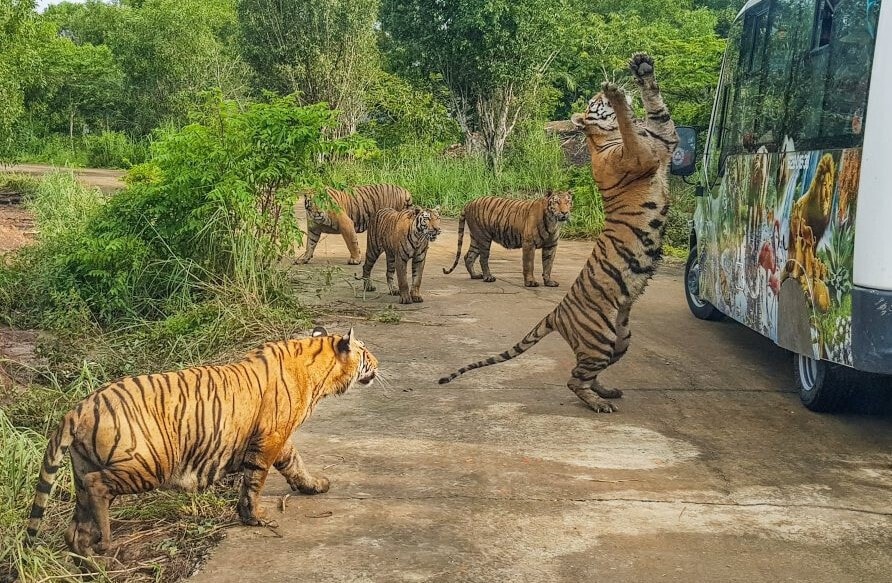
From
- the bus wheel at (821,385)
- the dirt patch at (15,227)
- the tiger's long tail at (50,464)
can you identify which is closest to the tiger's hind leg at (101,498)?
the tiger's long tail at (50,464)

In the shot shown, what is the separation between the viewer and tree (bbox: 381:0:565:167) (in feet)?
64.1

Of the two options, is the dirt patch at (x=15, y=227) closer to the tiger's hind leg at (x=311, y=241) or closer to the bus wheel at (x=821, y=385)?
the tiger's hind leg at (x=311, y=241)

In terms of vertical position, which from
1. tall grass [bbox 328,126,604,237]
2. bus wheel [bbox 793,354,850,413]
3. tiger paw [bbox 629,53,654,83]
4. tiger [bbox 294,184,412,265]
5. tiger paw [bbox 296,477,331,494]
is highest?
tiger paw [bbox 629,53,654,83]

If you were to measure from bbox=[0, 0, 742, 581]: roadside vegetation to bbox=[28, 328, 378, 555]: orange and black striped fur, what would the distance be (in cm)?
24

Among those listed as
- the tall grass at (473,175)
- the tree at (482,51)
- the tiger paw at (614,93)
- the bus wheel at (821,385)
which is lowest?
the bus wheel at (821,385)

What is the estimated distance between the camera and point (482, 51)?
19828mm

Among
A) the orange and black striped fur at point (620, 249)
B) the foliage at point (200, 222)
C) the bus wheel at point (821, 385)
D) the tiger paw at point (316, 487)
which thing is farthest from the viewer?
the foliage at point (200, 222)

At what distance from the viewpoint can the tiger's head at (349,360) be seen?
436cm

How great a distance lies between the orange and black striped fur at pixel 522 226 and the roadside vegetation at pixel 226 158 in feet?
6.61

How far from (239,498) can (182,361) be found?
111 inches

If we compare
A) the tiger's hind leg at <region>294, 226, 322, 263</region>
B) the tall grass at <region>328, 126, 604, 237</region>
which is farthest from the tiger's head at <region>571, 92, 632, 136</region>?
the tall grass at <region>328, 126, 604, 237</region>

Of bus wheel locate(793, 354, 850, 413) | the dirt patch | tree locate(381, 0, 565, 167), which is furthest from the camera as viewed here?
tree locate(381, 0, 565, 167)

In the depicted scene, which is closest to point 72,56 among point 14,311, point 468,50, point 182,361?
point 468,50

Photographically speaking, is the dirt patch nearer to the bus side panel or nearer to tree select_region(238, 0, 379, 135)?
tree select_region(238, 0, 379, 135)
